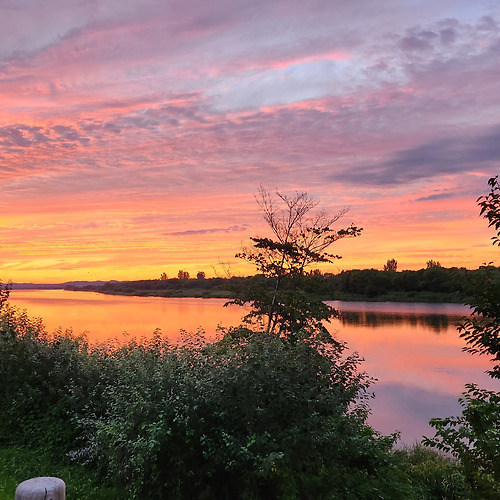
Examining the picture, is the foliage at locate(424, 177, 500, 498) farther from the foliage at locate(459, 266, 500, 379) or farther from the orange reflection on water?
the orange reflection on water

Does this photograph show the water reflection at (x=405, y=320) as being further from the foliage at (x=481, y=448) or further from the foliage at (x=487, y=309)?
the foliage at (x=481, y=448)

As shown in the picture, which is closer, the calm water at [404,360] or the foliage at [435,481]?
the foliage at [435,481]

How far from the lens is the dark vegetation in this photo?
5.75m

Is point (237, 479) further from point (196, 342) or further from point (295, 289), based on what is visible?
point (295, 289)

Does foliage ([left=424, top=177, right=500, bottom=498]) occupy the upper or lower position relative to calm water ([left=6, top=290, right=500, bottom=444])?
upper

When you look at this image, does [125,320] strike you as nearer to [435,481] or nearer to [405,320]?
[405,320]

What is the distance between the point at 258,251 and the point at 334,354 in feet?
21.6

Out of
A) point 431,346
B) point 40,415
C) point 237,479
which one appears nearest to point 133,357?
point 40,415

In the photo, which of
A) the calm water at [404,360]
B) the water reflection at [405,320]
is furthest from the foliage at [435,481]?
the water reflection at [405,320]

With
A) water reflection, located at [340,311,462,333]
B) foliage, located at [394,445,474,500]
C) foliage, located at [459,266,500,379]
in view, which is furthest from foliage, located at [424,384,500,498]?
water reflection, located at [340,311,462,333]

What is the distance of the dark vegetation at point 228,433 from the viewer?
5.75 meters

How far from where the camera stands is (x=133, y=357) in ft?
27.5

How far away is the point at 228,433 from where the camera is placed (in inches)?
232

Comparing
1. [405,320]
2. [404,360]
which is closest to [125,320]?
[404,360]
